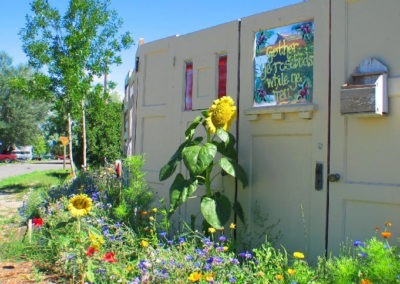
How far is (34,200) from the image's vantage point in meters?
6.85

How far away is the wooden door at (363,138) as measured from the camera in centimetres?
355

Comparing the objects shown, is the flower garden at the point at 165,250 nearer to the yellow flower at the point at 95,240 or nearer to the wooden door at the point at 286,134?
the yellow flower at the point at 95,240

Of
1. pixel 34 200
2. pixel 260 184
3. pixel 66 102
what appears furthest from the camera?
pixel 66 102

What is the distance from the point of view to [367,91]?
3465 millimetres

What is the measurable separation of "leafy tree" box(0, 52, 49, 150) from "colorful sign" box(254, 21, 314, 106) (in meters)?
37.6

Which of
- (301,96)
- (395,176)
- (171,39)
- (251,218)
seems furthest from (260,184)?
(171,39)

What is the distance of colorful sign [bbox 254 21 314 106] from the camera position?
A: 414cm

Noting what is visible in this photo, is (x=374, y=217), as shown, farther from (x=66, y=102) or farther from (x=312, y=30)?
(x=66, y=102)

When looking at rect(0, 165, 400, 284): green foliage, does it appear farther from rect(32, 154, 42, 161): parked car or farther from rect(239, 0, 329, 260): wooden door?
rect(32, 154, 42, 161): parked car

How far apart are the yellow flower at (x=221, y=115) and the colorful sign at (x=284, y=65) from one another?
0.42 m

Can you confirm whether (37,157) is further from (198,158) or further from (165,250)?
(165,250)

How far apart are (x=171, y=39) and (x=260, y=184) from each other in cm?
226

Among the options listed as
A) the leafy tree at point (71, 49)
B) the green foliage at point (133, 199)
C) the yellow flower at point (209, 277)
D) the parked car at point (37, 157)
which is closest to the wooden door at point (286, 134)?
the green foliage at point (133, 199)

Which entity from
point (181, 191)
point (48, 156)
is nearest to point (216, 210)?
point (181, 191)
